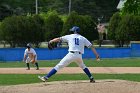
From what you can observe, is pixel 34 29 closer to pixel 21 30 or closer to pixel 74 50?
pixel 21 30

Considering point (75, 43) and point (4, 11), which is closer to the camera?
point (75, 43)

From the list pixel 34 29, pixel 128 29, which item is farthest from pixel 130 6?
pixel 128 29

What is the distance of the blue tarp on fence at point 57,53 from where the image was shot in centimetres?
3834

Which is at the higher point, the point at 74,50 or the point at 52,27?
the point at 74,50

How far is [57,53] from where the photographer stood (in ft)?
131

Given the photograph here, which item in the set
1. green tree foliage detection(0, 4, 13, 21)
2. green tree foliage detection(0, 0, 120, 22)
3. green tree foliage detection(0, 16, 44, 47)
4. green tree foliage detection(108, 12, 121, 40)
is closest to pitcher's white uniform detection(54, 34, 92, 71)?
green tree foliage detection(0, 16, 44, 47)

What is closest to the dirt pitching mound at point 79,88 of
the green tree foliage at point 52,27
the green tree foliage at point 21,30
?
the green tree foliage at point 21,30

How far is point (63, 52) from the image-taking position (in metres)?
40.0

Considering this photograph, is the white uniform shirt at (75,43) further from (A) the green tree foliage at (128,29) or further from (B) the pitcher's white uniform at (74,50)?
(A) the green tree foliage at (128,29)

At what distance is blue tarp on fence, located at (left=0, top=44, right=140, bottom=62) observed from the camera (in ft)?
126

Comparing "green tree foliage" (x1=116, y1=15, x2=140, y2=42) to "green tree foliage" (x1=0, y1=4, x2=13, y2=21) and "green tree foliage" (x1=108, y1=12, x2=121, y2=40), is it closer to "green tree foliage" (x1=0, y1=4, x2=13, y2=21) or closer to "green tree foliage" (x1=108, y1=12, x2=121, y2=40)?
"green tree foliage" (x1=108, y1=12, x2=121, y2=40)

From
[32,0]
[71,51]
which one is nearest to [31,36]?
[71,51]

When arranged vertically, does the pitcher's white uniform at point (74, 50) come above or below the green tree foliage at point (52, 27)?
above

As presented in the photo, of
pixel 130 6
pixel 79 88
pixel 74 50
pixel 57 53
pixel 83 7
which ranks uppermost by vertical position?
pixel 130 6
